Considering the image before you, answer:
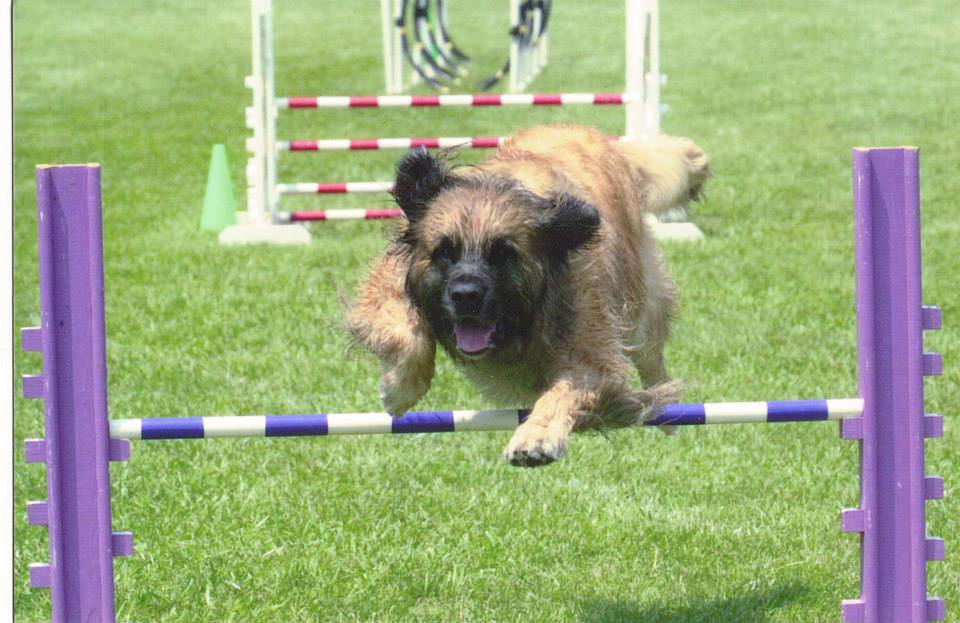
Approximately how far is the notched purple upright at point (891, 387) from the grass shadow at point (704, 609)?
77 centimetres

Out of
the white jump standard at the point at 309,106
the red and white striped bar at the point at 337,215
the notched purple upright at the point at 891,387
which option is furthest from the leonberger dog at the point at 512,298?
the white jump standard at the point at 309,106

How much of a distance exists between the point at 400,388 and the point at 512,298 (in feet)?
1.67

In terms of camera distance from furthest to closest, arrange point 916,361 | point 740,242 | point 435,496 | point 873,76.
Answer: point 873,76
point 740,242
point 435,496
point 916,361

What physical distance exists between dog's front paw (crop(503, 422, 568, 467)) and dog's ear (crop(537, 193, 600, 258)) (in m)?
0.58

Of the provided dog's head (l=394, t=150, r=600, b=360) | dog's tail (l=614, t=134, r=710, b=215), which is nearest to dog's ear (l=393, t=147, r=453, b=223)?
dog's head (l=394, t=150, r=600, b=360)

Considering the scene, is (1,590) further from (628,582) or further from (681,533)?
(681,533)

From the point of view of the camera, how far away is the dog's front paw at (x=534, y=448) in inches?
150

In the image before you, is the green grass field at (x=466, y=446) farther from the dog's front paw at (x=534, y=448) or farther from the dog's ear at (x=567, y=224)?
the dog's front paw at (x=534, y=448)

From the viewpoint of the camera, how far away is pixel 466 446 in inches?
260

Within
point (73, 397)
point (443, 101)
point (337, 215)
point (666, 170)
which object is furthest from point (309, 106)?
point (73, 397)

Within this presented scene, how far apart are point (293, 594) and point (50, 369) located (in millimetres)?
1614

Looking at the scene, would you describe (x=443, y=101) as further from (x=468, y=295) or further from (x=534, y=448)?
(x=534, y=448)

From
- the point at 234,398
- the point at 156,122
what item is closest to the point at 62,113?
the point at 156,122

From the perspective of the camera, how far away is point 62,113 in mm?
19578
